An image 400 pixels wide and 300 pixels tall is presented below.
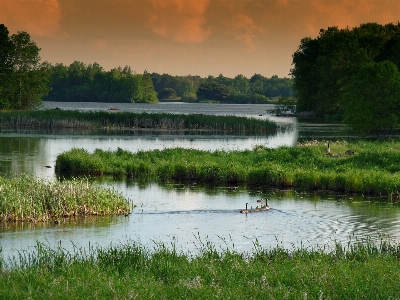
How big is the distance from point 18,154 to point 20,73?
173 feet

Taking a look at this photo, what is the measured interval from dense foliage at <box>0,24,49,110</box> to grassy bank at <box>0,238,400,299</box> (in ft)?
275

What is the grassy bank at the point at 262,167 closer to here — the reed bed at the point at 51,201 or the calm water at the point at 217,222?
the calm water at the point at 217,222

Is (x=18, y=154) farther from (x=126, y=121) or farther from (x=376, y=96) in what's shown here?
(x=126, y=121)

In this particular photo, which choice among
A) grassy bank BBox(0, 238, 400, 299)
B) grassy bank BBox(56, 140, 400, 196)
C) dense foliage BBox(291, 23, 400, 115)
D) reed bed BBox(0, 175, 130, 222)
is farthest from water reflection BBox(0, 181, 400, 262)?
dense foliage BBox(291, 23, 400, 115)

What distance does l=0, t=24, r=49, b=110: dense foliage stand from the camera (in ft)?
318

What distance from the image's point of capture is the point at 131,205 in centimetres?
2873

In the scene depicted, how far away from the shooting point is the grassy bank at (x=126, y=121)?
3191 inches

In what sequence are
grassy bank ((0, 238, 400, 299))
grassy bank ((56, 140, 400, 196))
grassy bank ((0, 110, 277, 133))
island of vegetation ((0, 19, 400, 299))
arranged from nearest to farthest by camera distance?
grassy bank ((0, 238, 400, 299))
island of vegetation ((0, 19, 400, 299))
grassy bank ((56, 140, 400, 196))
grassy bank ((0, 110, 277, 133))

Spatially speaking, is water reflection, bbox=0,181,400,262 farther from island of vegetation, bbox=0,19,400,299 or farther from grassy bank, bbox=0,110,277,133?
grassy bank, bbox=0,110,277,133

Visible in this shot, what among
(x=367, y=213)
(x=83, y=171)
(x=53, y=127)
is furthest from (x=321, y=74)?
(x=367, y=213)

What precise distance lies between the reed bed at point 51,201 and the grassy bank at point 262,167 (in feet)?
33.6

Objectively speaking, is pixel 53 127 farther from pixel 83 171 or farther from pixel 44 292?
pixel 44 292

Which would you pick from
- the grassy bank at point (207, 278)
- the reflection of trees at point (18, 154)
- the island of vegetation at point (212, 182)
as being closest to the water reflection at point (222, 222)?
the island of vegetation at point (212, 182)

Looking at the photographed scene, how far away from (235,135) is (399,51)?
24.3 m
